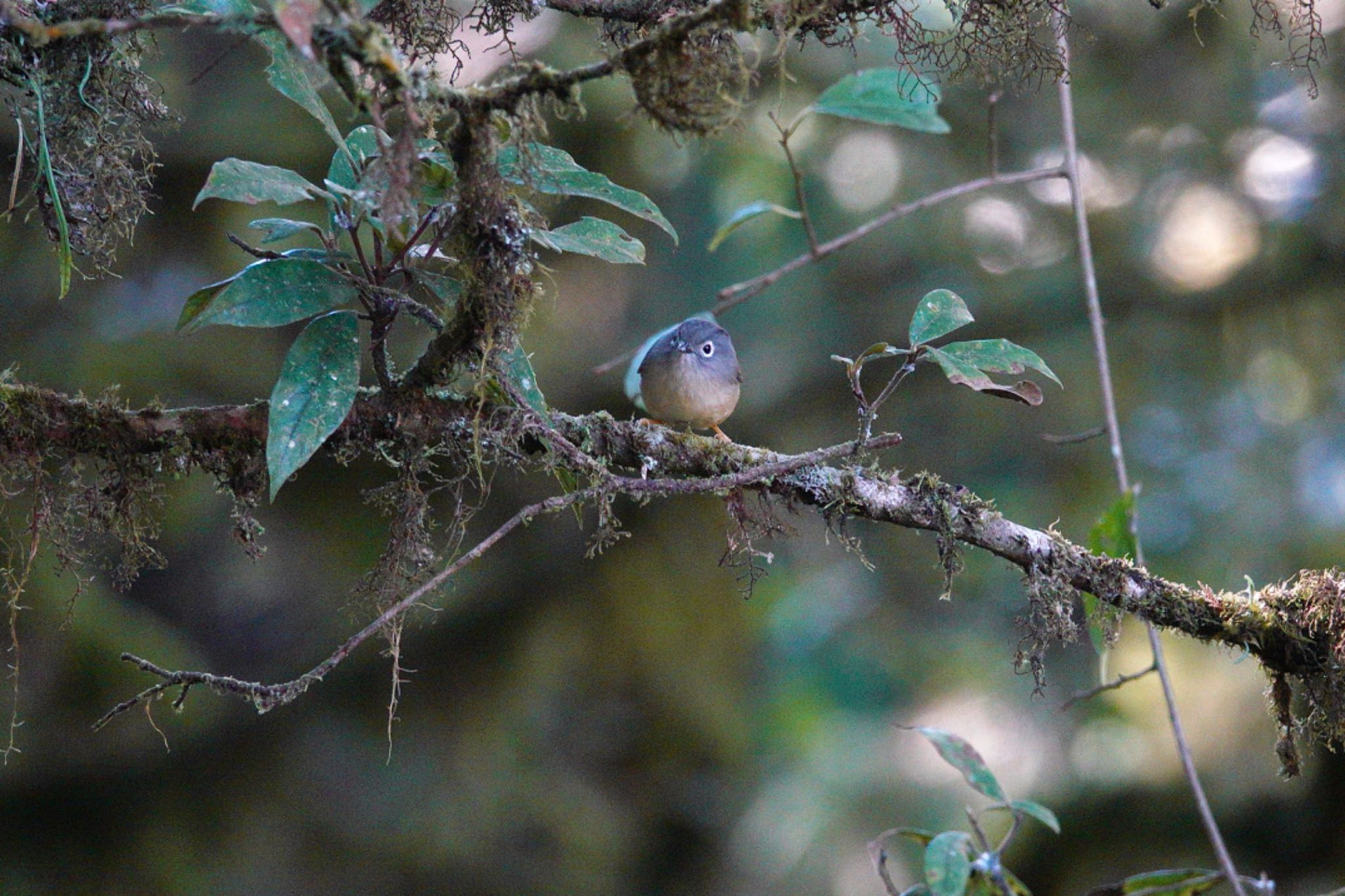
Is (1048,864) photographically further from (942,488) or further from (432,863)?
(942,488)

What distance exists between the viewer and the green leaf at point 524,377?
6.66ft

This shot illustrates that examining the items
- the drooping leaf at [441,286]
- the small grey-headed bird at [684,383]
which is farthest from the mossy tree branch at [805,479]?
the small grey-headed bird at [684,383]

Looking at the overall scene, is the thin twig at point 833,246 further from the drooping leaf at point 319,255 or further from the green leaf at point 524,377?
the drooping leaf at point 319,255

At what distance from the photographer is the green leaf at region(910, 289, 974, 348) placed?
2.06 m

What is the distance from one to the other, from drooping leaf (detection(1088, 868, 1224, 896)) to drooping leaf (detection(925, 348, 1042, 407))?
2.86 feet

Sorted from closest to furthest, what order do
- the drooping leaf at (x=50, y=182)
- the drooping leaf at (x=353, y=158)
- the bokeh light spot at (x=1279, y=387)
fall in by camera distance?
the drooping leaf at (x=50, y=182) → the drooping leaf at (x=353, y=158) → the bokeh light spot at (x=1279, y=387)

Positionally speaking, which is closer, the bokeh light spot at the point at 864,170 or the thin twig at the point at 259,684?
the thin twig at the point at 259,684

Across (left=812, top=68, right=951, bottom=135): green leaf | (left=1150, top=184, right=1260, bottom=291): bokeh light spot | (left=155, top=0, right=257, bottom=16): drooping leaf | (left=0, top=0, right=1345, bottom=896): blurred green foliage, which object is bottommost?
(left=0, top=0, right=1345, bottom=896): blurred green foliage

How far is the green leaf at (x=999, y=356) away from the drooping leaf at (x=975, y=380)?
0.7 inches

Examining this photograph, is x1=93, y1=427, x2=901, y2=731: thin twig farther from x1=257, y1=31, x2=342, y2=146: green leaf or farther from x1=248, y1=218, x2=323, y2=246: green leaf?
x1=257, y1=31, x2=342, y2=146: green leaf

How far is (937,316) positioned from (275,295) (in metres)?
1.23

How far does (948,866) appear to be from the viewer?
5.76ft

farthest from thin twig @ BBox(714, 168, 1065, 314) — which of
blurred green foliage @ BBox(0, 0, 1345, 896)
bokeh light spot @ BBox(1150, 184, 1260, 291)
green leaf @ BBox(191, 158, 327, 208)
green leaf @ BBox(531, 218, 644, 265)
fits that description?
bokeh light spot @ BBox(1150, 184, 1260, 291)

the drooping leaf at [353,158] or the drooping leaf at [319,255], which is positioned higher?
the drooping leaf at [353,158]
